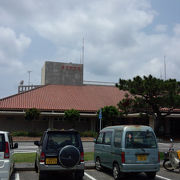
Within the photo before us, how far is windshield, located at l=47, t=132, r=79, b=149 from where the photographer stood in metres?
8.71

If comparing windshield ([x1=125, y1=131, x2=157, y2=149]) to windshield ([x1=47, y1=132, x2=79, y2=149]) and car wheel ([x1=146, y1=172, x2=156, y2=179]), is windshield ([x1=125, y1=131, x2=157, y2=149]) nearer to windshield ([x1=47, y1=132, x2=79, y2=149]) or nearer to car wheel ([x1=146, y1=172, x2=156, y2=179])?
car wheel ([x1=146, y1=172, x2=156, y2=179])

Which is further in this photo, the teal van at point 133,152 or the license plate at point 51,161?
the teal van at point 133,152

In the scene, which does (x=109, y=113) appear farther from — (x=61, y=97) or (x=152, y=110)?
(x=152, y=110)

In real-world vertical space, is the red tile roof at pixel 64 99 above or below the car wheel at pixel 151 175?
above

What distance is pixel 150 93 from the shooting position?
16.4 metres

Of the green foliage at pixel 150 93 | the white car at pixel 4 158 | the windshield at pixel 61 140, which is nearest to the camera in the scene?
the white car at pixel 4 158

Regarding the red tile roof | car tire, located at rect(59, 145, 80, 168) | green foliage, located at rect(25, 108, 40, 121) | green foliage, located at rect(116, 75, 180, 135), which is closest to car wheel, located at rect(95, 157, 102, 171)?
car tire, located at rect(59, 145, 80, 168)

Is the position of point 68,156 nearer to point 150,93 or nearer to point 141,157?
point 141,157

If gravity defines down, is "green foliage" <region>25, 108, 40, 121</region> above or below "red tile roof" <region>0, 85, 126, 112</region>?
below

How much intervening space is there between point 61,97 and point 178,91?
22.7m

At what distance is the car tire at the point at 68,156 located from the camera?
27.2ft

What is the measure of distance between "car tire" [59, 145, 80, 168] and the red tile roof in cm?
2486

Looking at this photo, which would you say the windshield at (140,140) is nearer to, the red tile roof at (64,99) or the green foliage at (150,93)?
the green foliage at (150,93)

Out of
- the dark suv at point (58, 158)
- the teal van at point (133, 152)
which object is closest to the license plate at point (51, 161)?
the dark suv at point (58, 158)
